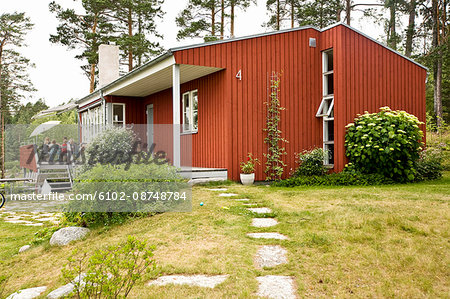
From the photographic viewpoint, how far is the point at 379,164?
27.4 feet

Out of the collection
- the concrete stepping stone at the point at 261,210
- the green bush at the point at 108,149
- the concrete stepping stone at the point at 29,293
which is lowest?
the concrete stepping stone at the point at 29,293

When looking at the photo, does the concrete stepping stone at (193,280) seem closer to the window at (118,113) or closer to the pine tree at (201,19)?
the window at (118,113)

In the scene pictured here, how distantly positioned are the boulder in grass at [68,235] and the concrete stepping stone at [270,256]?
9.21ft

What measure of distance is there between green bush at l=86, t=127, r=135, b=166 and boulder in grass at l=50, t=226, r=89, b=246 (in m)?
2.69

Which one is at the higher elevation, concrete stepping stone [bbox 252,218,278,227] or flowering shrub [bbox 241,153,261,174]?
flowering shrub [bbox 241,153,261,174]

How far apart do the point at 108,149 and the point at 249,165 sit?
326cm

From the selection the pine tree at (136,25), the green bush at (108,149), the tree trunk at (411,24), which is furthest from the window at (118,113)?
the tree trunk at (411,24)

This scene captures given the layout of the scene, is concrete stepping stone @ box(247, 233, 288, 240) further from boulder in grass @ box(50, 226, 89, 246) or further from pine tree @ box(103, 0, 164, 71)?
pine tree @ box(103, 0, 164, 71)

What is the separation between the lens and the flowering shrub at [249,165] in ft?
26.7

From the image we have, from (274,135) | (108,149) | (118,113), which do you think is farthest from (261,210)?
(118,113)

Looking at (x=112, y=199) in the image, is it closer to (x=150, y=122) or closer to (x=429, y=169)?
(x=429, y=169)

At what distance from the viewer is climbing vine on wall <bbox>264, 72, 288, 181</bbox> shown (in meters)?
8.69

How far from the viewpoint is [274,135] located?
8.77 metres

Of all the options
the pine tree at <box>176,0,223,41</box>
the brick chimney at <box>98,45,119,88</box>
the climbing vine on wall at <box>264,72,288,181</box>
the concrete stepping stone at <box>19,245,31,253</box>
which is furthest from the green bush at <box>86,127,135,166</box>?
the pine tree at <box>176,0,223,41</box>
